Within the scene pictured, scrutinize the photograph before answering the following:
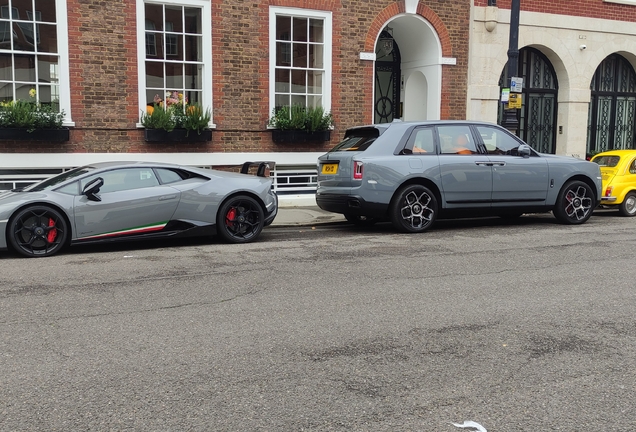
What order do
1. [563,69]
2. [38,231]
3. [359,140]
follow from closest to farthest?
[38,231], [359,140], [563,69]

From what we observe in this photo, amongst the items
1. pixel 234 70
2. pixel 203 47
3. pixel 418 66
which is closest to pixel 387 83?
pixel 418 66

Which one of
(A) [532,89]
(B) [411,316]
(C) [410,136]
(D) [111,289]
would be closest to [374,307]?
(B) [411,316]

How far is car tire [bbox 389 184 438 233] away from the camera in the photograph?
34.3ft

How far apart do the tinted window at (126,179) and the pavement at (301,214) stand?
3.23 meters

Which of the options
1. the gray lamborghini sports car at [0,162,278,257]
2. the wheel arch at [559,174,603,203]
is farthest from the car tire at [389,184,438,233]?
the wheel arch at [559,174,603,203]

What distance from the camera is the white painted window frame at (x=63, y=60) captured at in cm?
1275

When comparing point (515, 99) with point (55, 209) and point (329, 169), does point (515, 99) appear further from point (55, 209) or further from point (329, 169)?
point (55, 209)

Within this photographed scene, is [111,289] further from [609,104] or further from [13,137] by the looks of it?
[609,104]

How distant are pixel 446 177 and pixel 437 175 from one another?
0.17m

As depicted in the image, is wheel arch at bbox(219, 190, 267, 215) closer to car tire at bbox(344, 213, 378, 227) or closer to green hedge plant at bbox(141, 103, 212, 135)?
car tire at bbox(344, 213, 378, 227)

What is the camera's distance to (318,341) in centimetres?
498

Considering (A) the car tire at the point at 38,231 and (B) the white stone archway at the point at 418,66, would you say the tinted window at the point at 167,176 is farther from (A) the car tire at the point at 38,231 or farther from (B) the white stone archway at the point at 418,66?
(B) the white stone archway at the point at 418,66

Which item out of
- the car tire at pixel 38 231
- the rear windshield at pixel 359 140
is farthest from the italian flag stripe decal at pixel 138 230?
the rear windshield at pixel 359 140

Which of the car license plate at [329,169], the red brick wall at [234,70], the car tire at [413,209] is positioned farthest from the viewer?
the red brick wall at [234,70]
